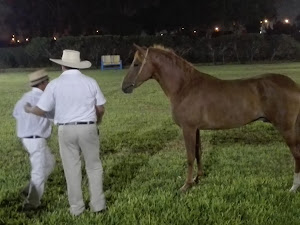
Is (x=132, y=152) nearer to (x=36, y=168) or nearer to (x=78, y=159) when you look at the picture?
(x=36, y=168)

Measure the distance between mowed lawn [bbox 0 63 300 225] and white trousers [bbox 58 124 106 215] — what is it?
0.56 ft

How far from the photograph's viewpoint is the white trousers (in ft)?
18.2

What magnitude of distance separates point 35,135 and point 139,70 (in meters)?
1.96

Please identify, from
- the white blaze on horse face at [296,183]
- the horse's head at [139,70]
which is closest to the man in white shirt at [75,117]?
the horse's head at [139,70]

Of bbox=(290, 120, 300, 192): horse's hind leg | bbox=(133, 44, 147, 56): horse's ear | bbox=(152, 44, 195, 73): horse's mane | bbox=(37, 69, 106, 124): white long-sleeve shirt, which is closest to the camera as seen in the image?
bbox=(37, 69, 106, 124): white long-sleeve shirt

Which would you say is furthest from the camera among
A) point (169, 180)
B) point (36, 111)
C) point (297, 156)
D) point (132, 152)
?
point (132, 152)

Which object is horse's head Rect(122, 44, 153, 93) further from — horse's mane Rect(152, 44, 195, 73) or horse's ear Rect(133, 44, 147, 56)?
horse's mane Rect(152, 44, 195, 73)

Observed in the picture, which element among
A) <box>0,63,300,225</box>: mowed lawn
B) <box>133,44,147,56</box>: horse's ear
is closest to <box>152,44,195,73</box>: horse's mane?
<box>133,44,147,56</box>: horse's ear

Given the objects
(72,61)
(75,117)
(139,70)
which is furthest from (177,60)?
(75,117)

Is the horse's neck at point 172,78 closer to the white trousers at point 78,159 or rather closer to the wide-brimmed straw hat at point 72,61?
the wide-brimmed straw hat at point 72,61

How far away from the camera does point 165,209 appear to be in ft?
19.5

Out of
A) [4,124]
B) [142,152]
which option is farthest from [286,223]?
[4,124]

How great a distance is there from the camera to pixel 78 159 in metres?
5.70

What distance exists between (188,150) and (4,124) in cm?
801
